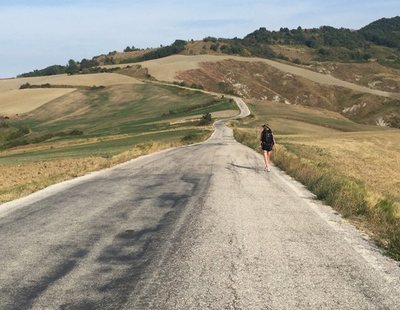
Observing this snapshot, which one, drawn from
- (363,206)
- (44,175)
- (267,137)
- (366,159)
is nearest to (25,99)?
(366,159)

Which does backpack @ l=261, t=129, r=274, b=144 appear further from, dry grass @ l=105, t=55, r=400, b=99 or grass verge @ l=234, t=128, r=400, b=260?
dry grass @ l=105, t=55, r=400, b=99

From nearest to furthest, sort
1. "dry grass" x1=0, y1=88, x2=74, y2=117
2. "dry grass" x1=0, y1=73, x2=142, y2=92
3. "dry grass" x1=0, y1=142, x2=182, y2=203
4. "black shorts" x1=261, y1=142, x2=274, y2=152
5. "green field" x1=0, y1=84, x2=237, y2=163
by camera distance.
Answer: "dry grass" x1=0, y1=142, x2=182, y2=203, "black shorts" x1=261, y1=142, x2=274, y2=152, "green field" x1=0, y1=84, x2=237, y2=163, "dry grass" x1=0, y1=88, x2=74, y2=117, "dry grass" x1=0, y1=73, x2=142, y2=92

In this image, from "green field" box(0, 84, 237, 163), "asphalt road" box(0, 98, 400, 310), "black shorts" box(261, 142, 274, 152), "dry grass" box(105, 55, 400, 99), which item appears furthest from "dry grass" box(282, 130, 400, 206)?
"dry grass" box(105, 55, 400, 99)

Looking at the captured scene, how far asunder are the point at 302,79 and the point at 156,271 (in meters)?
159

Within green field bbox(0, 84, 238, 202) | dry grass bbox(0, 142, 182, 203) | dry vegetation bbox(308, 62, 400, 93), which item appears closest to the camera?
dry grass bbox(0, 142, 182, 203)

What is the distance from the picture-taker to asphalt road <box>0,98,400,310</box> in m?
6.48

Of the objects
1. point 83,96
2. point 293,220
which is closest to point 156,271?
point 293,220

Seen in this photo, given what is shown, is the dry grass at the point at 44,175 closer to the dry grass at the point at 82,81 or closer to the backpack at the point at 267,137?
the backpack at the point at 267,137

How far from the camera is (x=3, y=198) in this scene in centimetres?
1648

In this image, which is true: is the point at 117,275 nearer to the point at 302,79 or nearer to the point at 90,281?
the point at 90,281

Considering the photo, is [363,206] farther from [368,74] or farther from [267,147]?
[368,74]

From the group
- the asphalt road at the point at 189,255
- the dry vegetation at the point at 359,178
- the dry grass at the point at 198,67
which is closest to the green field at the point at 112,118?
the dry vegetation at the point at 359,178

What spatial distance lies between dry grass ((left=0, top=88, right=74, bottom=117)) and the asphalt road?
4467 inches

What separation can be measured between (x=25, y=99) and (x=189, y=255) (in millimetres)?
134126
